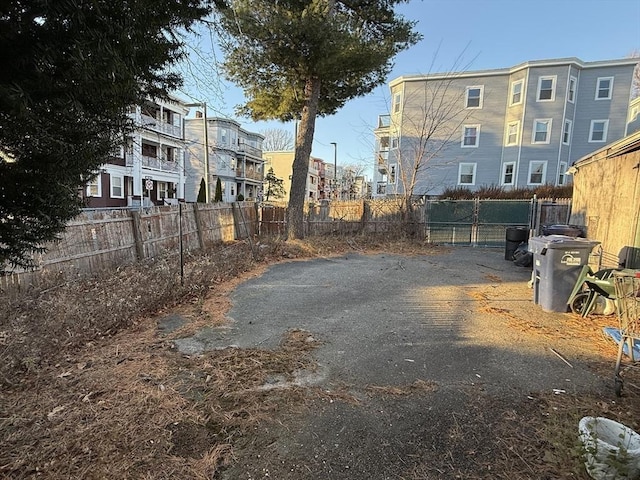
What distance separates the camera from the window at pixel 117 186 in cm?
2316

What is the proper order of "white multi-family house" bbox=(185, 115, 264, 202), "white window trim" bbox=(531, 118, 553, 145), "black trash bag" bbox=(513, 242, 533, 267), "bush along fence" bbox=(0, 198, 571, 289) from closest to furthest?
"bush along fence" bbox=(0, 198, 571, 289), "black trash bag" bbox=(513, 242, 533, 267), "white window trim" bbox=(531, 118, 553, 145), "white multi-family house" bbox=(185, 115, 264, 202)

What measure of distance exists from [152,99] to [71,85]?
83cm

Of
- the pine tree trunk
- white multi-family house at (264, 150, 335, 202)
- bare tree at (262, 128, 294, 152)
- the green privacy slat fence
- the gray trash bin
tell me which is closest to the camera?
the gray trash bin

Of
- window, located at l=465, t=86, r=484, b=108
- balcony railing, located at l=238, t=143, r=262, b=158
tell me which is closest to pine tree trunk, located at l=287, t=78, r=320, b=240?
window, located at l=465, t=86, r=484, b=108

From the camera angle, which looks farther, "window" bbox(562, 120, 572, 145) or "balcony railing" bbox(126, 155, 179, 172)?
"balcony railing" bbox(126, 155, 179, 172)

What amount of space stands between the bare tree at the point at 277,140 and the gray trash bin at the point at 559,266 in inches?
2141

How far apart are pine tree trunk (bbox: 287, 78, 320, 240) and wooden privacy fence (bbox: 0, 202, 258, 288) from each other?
262 cm

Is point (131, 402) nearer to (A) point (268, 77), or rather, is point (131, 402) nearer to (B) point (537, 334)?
(B) point (537, 334)

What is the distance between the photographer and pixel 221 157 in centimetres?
3500

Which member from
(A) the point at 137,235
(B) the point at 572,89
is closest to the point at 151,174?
(A) the point at 137,235

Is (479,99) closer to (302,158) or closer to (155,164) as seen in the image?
(302,158)

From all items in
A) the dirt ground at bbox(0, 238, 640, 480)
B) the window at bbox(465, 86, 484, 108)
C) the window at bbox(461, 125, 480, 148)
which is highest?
the window at bbox(465, 86, 484, 108)

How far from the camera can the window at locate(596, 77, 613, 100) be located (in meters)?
19.7

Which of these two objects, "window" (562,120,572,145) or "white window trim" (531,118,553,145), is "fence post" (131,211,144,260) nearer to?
"white window trim" (531,118,553,145)
